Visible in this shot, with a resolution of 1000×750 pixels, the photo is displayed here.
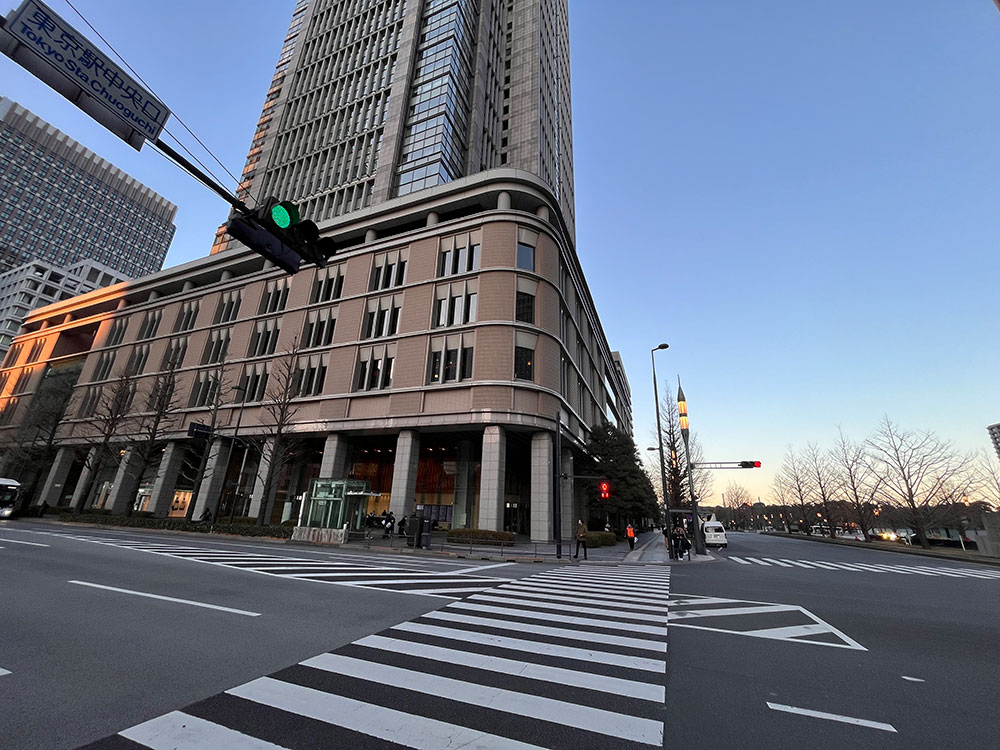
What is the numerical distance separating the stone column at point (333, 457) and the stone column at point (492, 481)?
11.8m

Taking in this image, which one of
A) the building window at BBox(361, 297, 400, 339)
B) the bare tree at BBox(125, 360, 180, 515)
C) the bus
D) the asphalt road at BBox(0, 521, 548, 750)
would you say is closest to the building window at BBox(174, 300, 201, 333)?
the bare tree at BBox(125, 360, 180, 515)

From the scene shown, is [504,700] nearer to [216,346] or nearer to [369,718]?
[369,718]

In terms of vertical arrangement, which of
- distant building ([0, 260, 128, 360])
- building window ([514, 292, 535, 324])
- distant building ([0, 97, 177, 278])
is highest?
distant building ([0, 97, 177, 278])

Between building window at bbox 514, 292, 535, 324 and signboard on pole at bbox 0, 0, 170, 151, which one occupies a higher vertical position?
building window at bbox 514, 292, 535, 324

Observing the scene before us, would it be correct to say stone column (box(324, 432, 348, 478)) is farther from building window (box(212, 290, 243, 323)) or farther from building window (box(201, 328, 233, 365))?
building window (box(212, 290, 243, 323))

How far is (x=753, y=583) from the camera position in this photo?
12.9 m

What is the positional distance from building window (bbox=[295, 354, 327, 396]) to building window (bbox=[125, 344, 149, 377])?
23423mm

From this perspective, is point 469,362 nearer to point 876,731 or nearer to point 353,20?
point 876,731

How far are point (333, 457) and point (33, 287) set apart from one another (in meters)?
101

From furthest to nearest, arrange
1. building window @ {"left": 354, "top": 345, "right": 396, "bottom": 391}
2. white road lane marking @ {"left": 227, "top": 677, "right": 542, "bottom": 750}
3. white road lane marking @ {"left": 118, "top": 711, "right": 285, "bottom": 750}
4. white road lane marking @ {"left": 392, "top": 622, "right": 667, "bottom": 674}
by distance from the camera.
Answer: building window @ {"left": 354, "top": 345, "right": 396, "bottom": 391} < white road lane marking @ {"left": 392, "top": 622, "right": 667, "bottom": 674} < white road lane marking @ {"left": 227, "top": 677, "right": 542, "bottom": 750} < white road lane marking @ {"left": 118, "top": 711, "right": 285, "bottom": 750}

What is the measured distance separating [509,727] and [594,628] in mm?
3713

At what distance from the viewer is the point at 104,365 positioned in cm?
4644

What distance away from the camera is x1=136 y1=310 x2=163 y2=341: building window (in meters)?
45.3

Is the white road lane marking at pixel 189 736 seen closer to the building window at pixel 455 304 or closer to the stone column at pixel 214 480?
the building window at pixel 455 304
